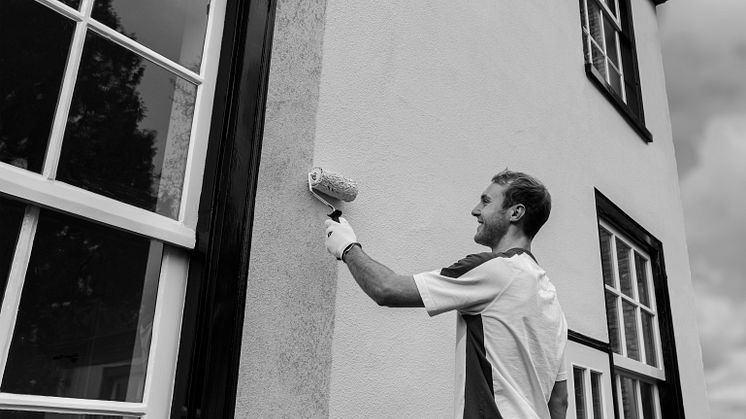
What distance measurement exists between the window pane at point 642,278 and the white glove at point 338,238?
3.95m

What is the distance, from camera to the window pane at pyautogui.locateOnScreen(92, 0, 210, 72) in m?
1.96

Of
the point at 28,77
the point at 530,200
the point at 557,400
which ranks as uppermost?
the point at 28,77

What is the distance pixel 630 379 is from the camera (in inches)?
191

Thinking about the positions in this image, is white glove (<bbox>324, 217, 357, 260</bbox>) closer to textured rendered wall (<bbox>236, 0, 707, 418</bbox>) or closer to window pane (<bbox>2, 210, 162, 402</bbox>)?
textured rendered wall (<bbox>236, 0, 707, 418</bbox>)

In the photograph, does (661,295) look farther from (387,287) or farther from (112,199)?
(112,199)

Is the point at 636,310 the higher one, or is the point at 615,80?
the point at 615,80

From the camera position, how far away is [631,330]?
4992mm

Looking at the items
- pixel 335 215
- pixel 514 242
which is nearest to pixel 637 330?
pixel 514 242

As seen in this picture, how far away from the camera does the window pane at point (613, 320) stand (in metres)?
4.56

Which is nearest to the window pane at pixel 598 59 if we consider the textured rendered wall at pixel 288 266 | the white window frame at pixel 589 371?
the white window frame at pixel 589 371

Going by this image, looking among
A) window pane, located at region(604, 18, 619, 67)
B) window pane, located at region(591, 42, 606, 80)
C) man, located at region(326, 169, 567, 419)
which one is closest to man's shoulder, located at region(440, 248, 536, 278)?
man, located at region(326, 169, 567, 419)

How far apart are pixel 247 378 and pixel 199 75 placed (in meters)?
0.99

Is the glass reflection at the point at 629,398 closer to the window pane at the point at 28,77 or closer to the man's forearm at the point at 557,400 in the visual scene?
the man's forearm at the point at 557,400

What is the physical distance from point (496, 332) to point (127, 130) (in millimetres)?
1222
